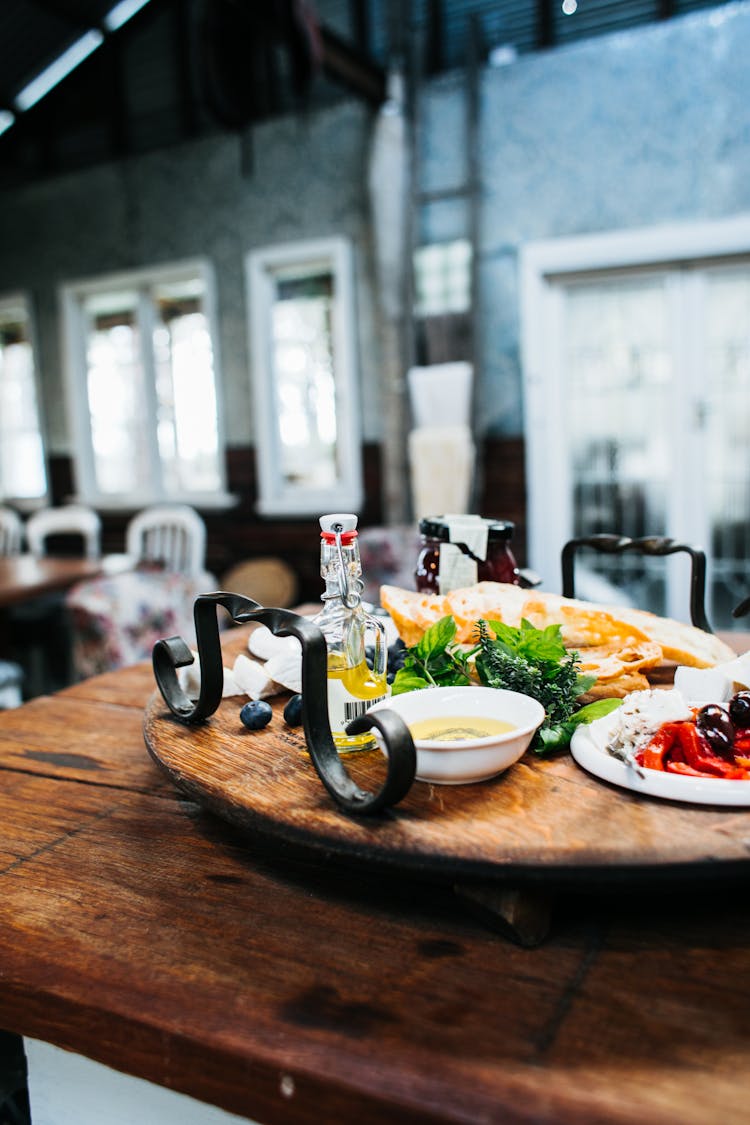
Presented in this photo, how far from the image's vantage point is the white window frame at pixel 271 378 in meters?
5.07

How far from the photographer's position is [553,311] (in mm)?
4484

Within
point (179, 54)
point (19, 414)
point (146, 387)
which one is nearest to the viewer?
point (179, 54)

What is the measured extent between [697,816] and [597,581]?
13.0 feet

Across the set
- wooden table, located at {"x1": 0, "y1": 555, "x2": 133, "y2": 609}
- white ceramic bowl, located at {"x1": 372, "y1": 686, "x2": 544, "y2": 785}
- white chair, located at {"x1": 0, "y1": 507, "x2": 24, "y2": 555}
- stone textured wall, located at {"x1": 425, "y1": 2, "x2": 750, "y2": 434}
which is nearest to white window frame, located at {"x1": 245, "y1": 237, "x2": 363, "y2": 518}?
stone textured wall, located at {"x1": 425, "y1": 2, "x2": 750, "y2": 434}

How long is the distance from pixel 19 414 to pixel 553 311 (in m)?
4.36

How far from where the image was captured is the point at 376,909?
33.8 inches

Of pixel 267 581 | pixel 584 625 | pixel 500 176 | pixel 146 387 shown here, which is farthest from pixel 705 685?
pixel 146 387

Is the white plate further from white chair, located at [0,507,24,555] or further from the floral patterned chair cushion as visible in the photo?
white chair, located at [0,507,24,555]

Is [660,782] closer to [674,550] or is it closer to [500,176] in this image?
[674,550]

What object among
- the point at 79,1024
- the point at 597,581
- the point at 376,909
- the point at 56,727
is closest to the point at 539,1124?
the point at 376,909

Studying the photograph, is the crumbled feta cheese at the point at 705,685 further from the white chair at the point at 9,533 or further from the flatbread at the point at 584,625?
the white chair at the point at 9,533

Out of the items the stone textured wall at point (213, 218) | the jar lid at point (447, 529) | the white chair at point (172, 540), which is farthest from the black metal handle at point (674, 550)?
the stone textured wall at point (213, 218)

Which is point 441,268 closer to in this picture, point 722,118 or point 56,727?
point 722,118

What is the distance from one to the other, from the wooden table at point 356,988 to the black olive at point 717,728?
89 millimetres
